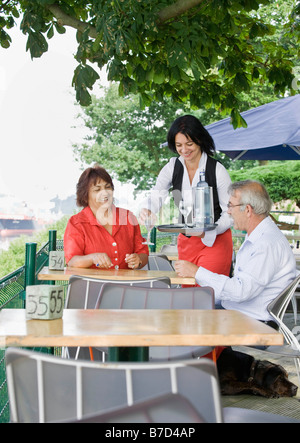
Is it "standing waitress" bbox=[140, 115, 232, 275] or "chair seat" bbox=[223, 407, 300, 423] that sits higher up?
"standing waitress" bbox=[140, 115, 232, 275]

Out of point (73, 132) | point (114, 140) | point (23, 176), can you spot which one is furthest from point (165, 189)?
point (23, 176)

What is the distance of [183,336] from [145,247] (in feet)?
8.27

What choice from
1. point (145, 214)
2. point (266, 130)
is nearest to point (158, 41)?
point (266, 130)

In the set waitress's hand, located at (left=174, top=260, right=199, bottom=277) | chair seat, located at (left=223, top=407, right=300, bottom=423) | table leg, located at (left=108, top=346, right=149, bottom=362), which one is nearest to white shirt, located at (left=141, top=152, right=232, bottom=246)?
waitress's hand, located at (left=174, top=260, right=199, bottom=277)

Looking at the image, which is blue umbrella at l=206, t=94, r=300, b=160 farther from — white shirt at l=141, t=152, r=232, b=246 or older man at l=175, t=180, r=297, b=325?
older man at l=175, t=180, r=297, b=325

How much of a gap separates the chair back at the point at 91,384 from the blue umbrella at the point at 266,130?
5.50 metres

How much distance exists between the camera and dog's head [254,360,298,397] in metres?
4.12

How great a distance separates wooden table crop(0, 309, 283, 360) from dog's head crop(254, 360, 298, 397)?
1.86 meters

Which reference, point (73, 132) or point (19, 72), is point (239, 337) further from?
point (19, 72)

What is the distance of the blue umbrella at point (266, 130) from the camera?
6.83m

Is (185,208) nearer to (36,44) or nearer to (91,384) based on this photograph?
(36,44)

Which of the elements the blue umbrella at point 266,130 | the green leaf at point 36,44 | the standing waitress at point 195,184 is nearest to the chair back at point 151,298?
the standing waitress at point 195,184

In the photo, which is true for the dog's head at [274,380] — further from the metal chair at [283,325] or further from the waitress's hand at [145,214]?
the waitress's hand at [145,214]

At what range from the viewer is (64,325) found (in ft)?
7.17
